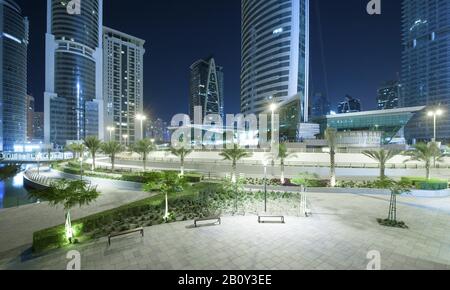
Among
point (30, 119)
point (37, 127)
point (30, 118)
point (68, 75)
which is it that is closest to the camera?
point (68, 75)

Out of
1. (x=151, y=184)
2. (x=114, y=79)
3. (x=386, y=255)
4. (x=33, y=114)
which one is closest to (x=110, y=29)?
(x=114, y=79)

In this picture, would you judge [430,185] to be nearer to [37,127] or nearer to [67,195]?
[67,195]

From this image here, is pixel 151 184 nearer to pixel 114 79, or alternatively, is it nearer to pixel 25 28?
pixel 114 79

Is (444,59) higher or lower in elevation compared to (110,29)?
lower

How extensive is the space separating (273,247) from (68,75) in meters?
136

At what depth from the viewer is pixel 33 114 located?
19025cm

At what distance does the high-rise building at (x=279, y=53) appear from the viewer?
83375mm

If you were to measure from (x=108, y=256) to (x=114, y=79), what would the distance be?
6142 inches

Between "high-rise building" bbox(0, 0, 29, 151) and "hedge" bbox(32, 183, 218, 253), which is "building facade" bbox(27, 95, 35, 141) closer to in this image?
"high-rise building" bbox(0, 0, 29, 151)

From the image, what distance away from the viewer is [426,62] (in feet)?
359

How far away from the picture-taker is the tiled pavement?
→ 7.11 metres

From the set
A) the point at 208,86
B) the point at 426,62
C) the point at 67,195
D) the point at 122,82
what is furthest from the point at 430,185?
the point at 208,86

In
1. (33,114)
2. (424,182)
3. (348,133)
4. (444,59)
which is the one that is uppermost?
(444,59)

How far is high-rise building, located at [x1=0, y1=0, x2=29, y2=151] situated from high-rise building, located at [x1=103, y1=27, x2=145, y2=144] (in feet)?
147
